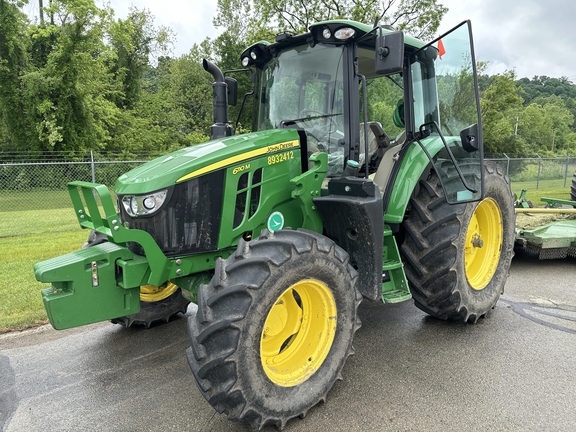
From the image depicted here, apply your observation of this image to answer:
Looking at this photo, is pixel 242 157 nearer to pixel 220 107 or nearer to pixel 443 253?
pixel 220 107

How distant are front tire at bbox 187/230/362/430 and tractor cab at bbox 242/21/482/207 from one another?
96 cm

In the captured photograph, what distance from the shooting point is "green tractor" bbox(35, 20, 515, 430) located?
2.47 metres

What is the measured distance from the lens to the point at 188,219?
2.81 metres

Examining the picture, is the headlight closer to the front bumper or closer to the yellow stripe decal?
the yellow stripe decal

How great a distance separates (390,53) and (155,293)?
9.38 ft

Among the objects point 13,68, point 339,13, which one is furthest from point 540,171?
point 13,68

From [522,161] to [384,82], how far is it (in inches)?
688

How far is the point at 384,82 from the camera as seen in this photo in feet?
12.8

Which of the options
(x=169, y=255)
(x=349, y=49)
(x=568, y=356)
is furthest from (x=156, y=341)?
(x=568, y=356)

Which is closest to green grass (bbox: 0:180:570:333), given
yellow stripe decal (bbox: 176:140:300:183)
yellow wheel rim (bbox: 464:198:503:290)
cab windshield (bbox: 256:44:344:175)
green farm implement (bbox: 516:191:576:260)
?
yellow stripe decal (bbox: 176:140:300:183)

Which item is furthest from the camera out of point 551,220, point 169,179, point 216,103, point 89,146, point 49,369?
point 89,146

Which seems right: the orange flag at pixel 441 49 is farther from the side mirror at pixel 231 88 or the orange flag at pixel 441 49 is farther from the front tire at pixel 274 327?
the front tire at pixel 274 327

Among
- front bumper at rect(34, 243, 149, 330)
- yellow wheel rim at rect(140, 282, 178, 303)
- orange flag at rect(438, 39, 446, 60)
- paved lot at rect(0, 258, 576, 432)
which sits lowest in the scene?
paved lot at rect(0, 258, 576, 432)

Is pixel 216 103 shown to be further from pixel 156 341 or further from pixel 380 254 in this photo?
pixel 156 341
